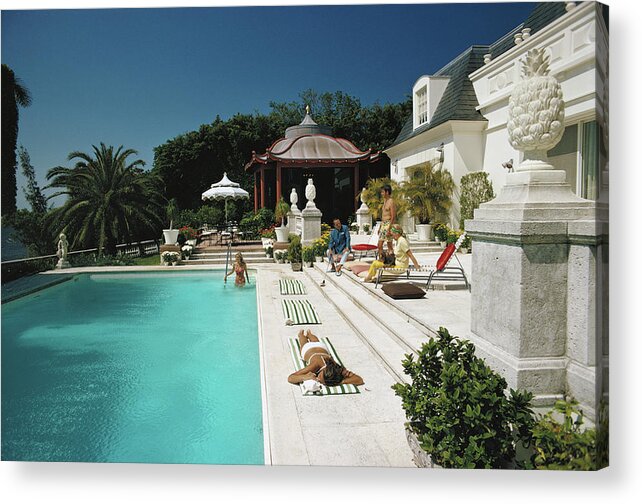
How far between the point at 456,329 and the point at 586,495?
2.30 m

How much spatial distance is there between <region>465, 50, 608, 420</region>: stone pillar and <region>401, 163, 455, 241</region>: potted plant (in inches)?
412

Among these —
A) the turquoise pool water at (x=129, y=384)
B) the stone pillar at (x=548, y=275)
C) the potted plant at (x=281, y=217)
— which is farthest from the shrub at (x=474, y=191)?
the stone pillar at (x=548, y=275)

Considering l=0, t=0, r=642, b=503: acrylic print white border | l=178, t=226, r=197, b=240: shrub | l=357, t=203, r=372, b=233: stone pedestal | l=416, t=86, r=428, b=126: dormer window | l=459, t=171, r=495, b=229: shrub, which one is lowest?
l=0, t=0, r=642, b=503: acrylic print white border

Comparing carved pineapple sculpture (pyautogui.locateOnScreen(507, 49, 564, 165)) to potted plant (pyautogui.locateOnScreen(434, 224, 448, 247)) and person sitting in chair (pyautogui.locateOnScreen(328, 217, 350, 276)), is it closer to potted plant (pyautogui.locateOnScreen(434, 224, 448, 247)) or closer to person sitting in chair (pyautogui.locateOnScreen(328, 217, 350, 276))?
person sitting in chair (pyautogui.locateOnScreen(328, 217, 350, 276))

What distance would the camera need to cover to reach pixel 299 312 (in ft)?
26.3

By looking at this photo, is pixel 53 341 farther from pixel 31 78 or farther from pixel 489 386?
pixel 489 386

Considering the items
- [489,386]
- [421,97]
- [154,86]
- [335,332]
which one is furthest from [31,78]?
[421,97]

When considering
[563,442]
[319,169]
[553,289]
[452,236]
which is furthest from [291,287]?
[563,442]

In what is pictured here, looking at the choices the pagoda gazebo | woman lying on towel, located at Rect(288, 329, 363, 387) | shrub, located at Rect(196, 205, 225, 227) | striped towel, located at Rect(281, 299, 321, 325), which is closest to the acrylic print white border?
woman lying on towel, located at Rect(288, 329, 363, 387)

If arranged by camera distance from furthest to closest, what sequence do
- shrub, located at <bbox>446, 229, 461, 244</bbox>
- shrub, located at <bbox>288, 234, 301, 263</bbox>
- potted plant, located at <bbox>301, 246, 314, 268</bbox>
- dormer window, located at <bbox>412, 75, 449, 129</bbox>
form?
dormer window, located at <bbox>412, 75, 449, 129</bbox>
shrub, located at <bbox>288, 234, 301, 263</bbox>
shrub, located at <bbox>446, 229, 461, 244</bbox>
potted plant, located at <bbox>301, 246, 314, 268</bbox>

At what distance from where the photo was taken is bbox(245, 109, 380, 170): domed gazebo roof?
1223 cm

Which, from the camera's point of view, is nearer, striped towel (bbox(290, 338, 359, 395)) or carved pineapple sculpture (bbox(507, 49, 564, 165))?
carved pineapple sculpture (bbox(507, 49, 564, 165))

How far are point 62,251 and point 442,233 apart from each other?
33.5 feet

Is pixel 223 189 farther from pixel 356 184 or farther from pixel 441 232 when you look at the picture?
pixel 441 232
